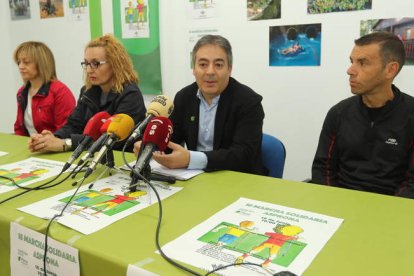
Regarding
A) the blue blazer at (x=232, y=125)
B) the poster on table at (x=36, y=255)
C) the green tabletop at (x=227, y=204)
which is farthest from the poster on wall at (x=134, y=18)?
the poster on table at (x=36, y=255)

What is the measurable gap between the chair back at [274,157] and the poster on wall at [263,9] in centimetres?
116

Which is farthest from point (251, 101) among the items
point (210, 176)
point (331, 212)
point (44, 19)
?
point (44, 19)

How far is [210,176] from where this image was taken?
1414 mm

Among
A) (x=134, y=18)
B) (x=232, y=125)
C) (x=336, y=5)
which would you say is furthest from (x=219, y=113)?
(x=134, y=18)

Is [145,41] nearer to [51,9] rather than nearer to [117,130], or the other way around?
[51,9]

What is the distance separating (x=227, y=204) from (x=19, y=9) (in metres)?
3.84

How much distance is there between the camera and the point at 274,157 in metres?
1.82

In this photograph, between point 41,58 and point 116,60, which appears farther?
point 41,58

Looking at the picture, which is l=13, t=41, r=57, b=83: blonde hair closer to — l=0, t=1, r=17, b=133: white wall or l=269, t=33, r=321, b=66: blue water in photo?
l=269, t=33, r=321, b=66: blue water in photo

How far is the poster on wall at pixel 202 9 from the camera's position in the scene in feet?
9.35

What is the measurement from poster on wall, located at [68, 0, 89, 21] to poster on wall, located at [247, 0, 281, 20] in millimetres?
1629

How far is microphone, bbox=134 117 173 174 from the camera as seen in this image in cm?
117

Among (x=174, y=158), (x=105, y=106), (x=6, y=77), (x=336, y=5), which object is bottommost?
(x=174, y=158)

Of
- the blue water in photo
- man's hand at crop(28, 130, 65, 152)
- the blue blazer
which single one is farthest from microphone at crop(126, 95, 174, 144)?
the blue water in photo
